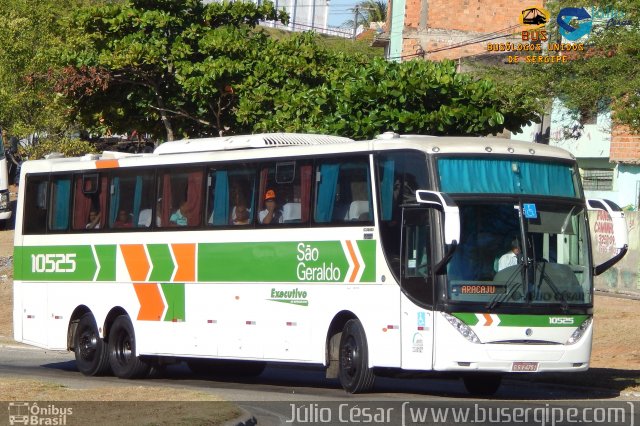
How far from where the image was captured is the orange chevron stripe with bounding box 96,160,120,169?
765 inches

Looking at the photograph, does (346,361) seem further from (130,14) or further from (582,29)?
(130,14)

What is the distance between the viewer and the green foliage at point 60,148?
40938 mm

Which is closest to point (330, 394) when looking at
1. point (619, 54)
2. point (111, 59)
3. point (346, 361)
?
point (346, 361)

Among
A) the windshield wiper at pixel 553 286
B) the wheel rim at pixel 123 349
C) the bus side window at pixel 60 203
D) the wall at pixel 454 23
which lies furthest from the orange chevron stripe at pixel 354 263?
the wall at pixel 454 23

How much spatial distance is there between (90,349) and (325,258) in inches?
221

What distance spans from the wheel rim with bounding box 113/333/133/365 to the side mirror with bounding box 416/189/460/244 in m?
6.92

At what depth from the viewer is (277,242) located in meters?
16.4

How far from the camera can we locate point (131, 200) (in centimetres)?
1891

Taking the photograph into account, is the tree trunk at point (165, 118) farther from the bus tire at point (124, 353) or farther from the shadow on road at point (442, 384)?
the bus tire at point (124, 353)

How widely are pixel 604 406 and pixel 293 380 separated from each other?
5.93 meters

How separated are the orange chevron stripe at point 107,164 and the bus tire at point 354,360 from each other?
5755 mm

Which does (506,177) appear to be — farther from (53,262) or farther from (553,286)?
(53,262)

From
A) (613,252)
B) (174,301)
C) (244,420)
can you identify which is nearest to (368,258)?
(244,420)

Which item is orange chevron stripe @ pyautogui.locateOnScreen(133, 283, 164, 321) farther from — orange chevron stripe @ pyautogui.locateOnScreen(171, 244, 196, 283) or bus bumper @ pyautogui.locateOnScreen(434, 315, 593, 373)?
bus bumper @ pyautogui.locateOnScreen(434, 315, 593, 373)
